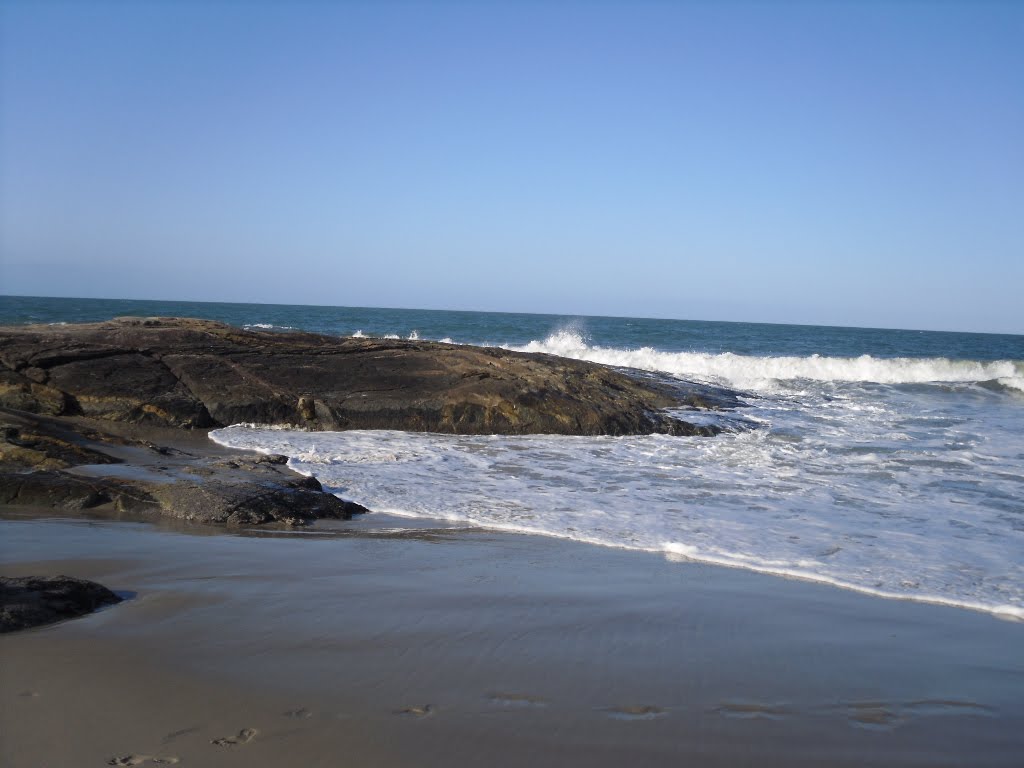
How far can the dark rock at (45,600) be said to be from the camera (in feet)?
11.3

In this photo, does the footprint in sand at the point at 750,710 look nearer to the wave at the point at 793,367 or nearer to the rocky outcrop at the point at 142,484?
the rocky outcrop at the point at 142,484

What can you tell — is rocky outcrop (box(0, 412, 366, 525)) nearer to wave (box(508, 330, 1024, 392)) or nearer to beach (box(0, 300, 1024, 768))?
beach (box(0, 300, 1024, 768))

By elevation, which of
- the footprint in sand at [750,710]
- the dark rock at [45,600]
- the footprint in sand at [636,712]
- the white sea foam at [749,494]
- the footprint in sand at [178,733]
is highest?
the dark rock at [45,600]

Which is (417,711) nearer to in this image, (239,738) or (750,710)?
(239,738)

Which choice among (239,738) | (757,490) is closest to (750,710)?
(239,738)

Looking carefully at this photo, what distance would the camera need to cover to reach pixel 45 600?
3590mm

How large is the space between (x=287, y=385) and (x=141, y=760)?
8945 millimetres

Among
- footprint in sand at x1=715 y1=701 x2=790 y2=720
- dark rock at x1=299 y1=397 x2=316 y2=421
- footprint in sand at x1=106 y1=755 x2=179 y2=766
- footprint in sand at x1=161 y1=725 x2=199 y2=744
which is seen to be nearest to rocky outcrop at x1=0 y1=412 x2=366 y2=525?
footprint in sand at x1=161 y1=725 x2=199 y2=744

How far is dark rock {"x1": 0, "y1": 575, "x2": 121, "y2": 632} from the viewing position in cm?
343

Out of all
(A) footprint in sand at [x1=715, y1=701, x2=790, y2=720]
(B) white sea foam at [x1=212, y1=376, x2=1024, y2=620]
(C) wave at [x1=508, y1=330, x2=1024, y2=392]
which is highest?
(C) wave at [x1=508, y1=330, x2=1024, y2=392]

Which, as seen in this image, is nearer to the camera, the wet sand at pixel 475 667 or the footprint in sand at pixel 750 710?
the wet sand at pixel 475 667

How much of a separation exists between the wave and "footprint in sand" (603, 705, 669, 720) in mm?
18081

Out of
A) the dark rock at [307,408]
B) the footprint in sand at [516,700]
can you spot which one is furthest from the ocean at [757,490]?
the footprint in sand at [516,700]

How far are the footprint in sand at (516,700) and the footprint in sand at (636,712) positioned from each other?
0.25m
